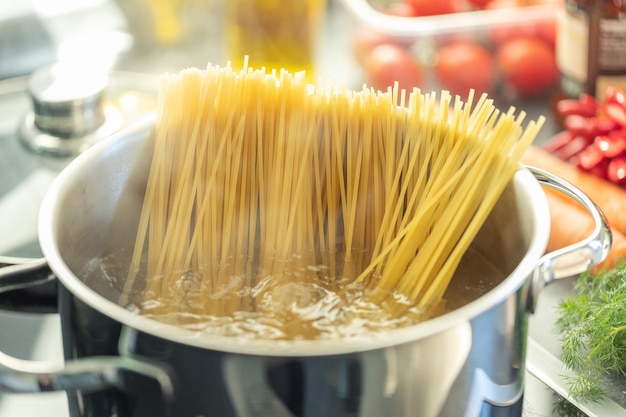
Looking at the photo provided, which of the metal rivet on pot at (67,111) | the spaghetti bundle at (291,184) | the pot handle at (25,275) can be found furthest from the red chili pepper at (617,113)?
the pot handle at (25,275)

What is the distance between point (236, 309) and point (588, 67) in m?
0.79

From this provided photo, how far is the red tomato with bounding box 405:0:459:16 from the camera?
4.77 feet

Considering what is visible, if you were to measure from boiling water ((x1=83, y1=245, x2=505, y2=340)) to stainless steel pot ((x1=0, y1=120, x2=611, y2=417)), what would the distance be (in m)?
0.09

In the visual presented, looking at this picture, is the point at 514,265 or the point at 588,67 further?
the point at 588,67

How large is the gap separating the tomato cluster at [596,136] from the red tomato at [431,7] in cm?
34

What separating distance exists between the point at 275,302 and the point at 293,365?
0.18m

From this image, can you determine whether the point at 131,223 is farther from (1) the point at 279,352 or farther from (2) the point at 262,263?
(1) the point at 279,352

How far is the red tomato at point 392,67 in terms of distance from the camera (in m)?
1.34

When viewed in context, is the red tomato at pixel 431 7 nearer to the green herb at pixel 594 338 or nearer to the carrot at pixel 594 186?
the carrot at pixel 594 186

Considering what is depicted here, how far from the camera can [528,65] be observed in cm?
134

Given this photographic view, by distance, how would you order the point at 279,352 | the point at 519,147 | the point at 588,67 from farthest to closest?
the point at 588,67 → the point at 519,147 → the point at 279,352

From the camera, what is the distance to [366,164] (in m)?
0.72

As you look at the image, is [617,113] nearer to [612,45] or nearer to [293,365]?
[612,45]

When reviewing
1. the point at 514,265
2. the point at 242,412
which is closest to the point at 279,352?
the point at 242,412
